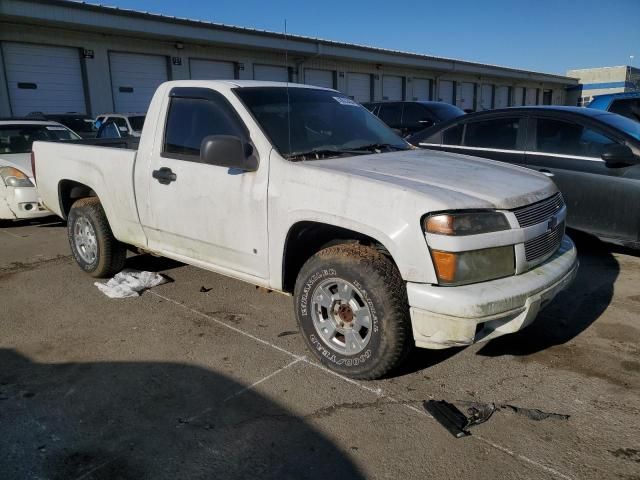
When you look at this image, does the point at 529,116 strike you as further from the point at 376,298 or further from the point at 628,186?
the point at 376,298

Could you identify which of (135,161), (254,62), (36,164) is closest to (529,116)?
(135,161)

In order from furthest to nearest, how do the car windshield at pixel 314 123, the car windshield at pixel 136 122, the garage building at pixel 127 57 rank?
the garage building at pixel 127 57, the car windshield at pixel 136 122, the car windshield at pixel 314 123

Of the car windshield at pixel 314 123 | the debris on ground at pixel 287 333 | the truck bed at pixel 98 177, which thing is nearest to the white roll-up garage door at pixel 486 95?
the car windshield at pixel 314 123

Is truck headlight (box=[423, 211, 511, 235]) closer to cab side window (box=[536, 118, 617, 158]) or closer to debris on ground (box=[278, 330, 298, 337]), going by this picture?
debris on ground (box=[278, 330, 298, 337])

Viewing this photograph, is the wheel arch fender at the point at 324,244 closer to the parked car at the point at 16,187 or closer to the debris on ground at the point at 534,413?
the debris on ground at the point at 534,413

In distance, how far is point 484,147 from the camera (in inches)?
243

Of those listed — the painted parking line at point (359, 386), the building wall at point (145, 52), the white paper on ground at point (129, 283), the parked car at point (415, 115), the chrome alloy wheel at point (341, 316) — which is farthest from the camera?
the building wall at point (145, 52)

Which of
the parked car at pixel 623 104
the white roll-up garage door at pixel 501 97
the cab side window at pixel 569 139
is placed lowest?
the cab side window at pixel 569 139

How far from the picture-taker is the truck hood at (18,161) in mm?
7449

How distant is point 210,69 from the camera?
20578 millimetres

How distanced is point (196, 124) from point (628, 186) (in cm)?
412

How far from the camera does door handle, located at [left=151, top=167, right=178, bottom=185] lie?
13.4 feet

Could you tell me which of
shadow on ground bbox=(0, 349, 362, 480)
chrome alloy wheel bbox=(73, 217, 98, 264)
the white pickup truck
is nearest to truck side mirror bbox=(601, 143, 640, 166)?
the white pickup truck

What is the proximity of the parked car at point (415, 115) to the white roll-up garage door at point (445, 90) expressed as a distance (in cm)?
2297
